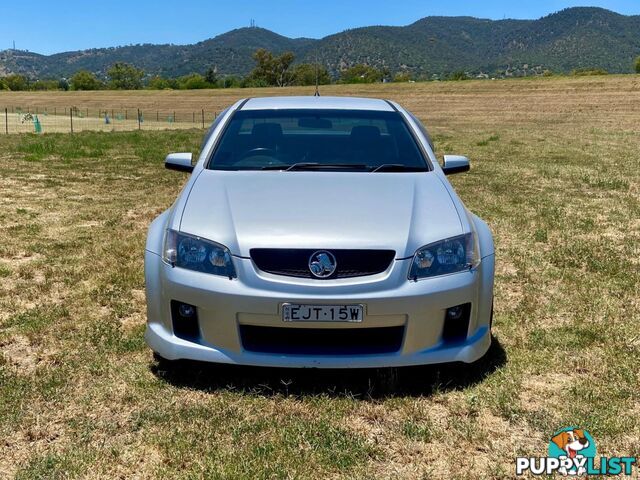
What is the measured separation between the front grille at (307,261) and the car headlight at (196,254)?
15 cm

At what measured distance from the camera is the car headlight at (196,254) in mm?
2846

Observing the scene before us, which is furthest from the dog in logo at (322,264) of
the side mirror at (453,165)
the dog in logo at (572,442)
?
the side mirror at (453,165)

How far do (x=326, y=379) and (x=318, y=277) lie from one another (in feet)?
2.50

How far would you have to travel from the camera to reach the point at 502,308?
4.40m

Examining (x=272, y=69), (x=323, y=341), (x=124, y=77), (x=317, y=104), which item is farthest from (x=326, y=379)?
(x=124, y=77)

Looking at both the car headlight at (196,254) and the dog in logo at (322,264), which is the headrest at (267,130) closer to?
the car headlight at (196,254)

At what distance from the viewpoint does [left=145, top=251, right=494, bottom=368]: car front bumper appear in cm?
275

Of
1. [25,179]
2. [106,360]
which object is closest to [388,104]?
[106,360]

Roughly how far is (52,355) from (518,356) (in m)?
2.85

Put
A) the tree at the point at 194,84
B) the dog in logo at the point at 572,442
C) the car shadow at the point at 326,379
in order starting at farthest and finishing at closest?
the tree at the point at 194,84
the car shadow at the point at 326,379
the dog in logo at the point at 572,442

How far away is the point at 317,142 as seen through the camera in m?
4.18

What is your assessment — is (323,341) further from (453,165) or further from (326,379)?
(453,165)

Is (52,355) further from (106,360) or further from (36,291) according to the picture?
(36,291)

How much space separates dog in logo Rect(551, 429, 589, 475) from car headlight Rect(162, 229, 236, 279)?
5.66 feet
